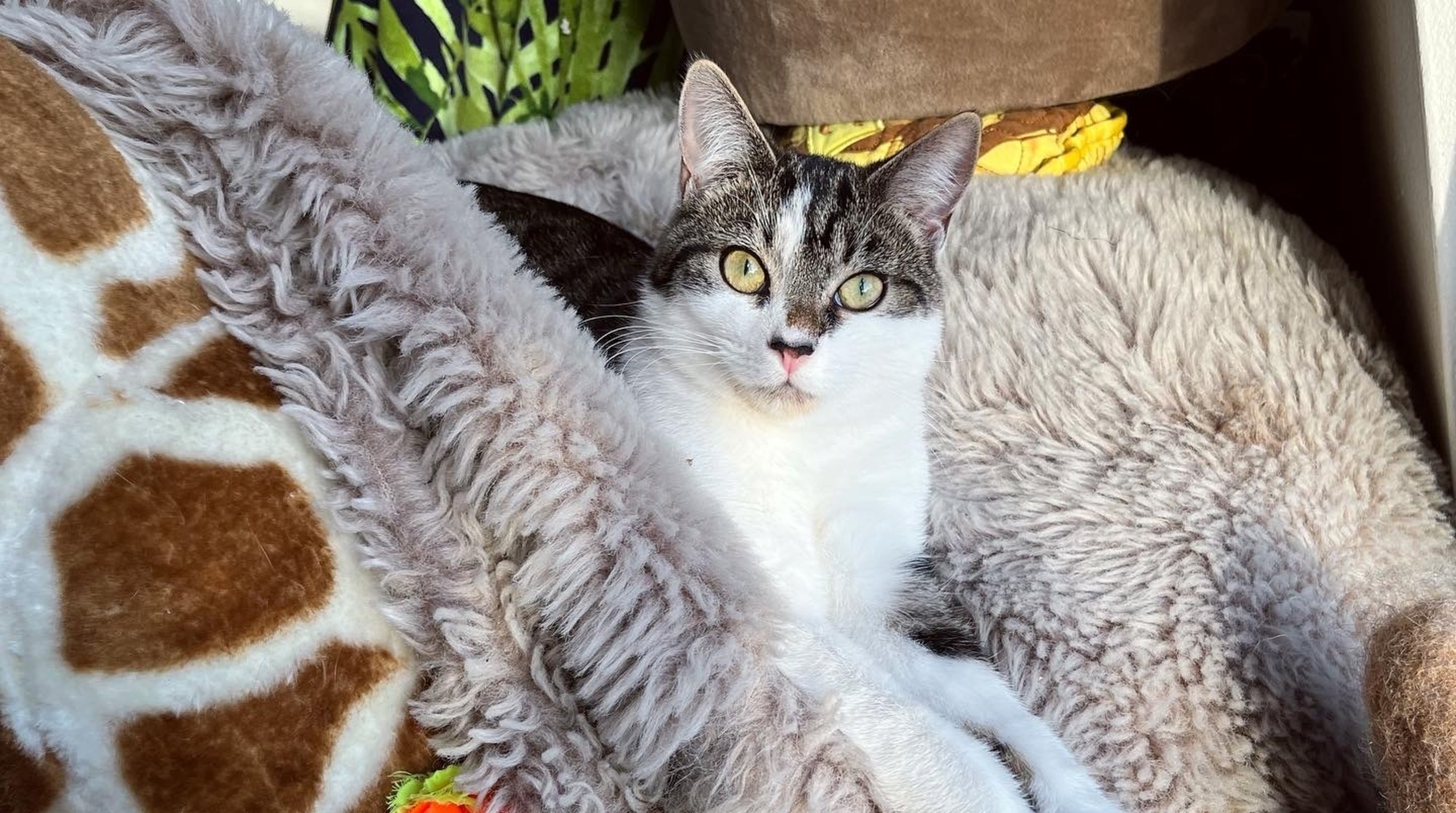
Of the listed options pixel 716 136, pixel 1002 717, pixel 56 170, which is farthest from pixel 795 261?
pixel 56 170

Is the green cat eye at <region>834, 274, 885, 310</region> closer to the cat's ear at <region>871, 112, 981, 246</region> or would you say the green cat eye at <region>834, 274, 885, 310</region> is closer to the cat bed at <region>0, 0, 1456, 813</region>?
the cat's ear at <region>871, 112, 981, 246</region>

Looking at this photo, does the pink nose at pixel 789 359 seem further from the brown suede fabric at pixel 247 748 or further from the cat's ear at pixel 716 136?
the brown suede fabric at pixel 247 748

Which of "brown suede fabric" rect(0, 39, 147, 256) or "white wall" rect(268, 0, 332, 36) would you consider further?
"white wall" rect(268, 0, 332, 36)

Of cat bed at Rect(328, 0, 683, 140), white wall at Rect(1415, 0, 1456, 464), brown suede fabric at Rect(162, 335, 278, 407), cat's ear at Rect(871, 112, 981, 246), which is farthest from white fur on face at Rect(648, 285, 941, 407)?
cat bed at Rect(328, 0, 683, 140)

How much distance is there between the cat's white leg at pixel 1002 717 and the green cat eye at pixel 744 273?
1.07ft

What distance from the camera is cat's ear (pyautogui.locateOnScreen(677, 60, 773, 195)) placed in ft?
2.90

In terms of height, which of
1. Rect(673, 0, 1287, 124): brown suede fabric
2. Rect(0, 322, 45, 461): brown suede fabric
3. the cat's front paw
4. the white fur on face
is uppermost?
Rect(673, 0, 1287, 124): brown suede fabric

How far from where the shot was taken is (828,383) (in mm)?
812

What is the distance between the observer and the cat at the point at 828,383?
805 millimetres

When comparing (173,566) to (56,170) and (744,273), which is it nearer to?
(56,170)

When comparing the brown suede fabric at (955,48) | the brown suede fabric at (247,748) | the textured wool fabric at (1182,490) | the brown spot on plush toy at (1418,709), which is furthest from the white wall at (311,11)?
the brown spot on plush toy at (1418,709)

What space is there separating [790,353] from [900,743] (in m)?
0.30

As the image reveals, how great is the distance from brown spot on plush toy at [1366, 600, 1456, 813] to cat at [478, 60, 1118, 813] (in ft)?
0.67

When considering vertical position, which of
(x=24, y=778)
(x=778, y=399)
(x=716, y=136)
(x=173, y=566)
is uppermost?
(x=716, y=136)
